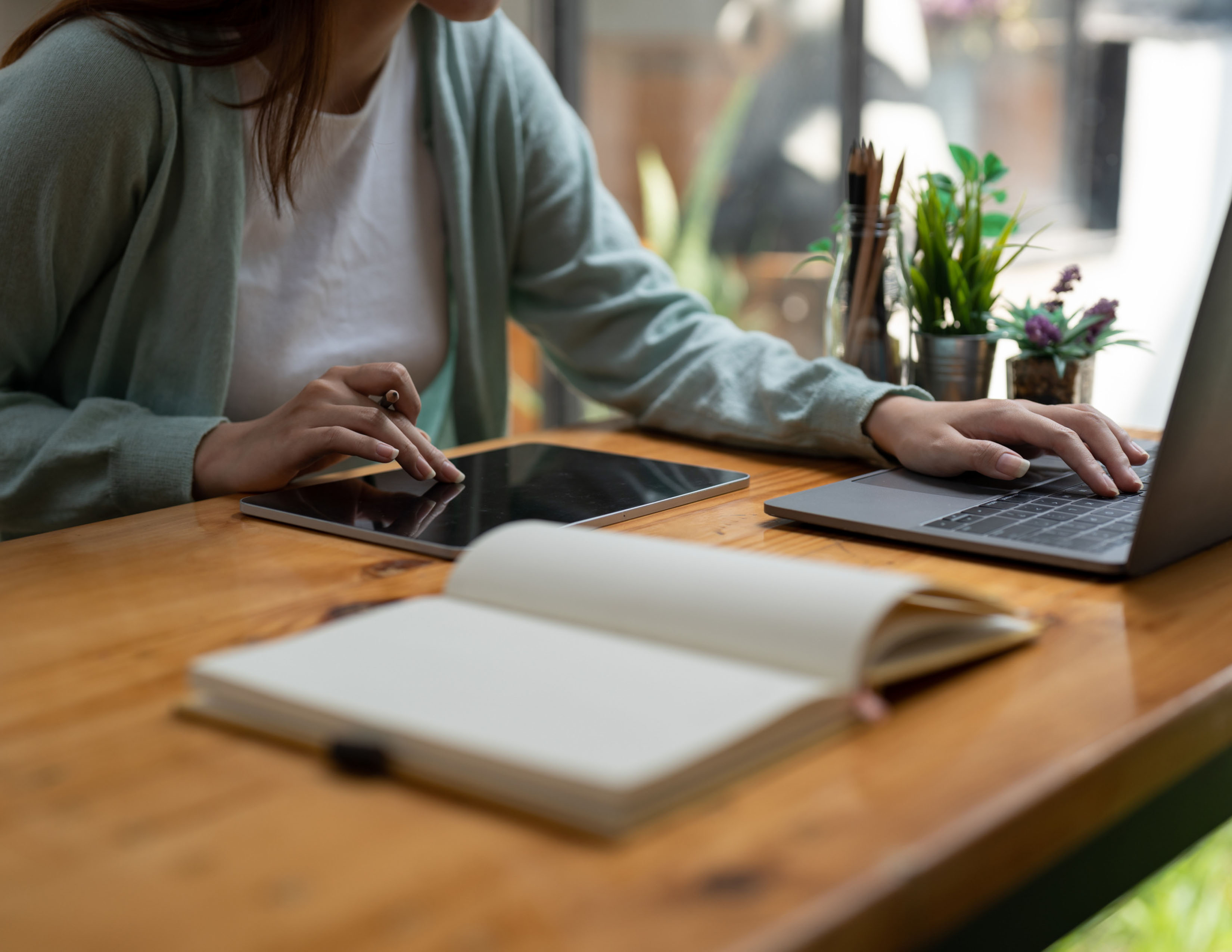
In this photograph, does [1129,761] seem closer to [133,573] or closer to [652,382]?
[133,573]

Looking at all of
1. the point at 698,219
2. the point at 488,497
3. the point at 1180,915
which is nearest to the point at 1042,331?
the point at 488,497

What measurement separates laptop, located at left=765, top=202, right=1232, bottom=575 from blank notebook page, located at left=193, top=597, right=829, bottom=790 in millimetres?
289

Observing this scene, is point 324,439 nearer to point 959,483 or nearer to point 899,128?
point 959,483

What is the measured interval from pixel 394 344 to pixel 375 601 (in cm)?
69

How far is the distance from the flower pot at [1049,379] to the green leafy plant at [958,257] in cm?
5

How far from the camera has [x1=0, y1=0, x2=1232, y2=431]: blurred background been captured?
229cm

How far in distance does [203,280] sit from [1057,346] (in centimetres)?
78

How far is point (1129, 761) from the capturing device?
1.51 ft

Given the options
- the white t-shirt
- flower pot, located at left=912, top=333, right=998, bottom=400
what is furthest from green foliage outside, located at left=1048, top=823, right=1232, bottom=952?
the white t-shirt

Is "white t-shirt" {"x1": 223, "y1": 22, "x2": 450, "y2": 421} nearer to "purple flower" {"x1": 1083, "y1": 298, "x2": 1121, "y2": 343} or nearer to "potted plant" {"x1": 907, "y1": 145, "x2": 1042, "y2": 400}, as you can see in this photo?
"potted plant" {"x1": 907, "y1": 145, "x2": 1042, "y2": 400}

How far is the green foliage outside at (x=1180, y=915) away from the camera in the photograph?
65.5 inches

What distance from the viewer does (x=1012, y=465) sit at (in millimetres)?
851

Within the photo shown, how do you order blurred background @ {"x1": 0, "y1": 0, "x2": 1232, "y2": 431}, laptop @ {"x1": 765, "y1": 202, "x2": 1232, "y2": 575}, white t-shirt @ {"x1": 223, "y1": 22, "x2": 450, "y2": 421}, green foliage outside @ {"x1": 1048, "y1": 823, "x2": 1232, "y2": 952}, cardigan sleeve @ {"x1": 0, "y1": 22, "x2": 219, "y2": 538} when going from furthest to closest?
1. blurred background @ {"x1": 0, "y1": 0, "x2": 1232, "y2": 431}
2. green foliage outside @ {"x1": 1048, "y1": 823, "x2": 1232, "y2": 952}
3. white t-shirt @ {"x1": 223, "y1": 22, "x2": 450, "y2": 421}
4. cardigan sleeve @ {"x1": 0, "y1": 22, "x2": 219, "y2": 538}
5. laptop @ {"x1": 765, "y1": 202, "x2": 1232, "y2": 575}

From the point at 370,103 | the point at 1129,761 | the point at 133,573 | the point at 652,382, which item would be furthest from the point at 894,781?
the point at 370,103
